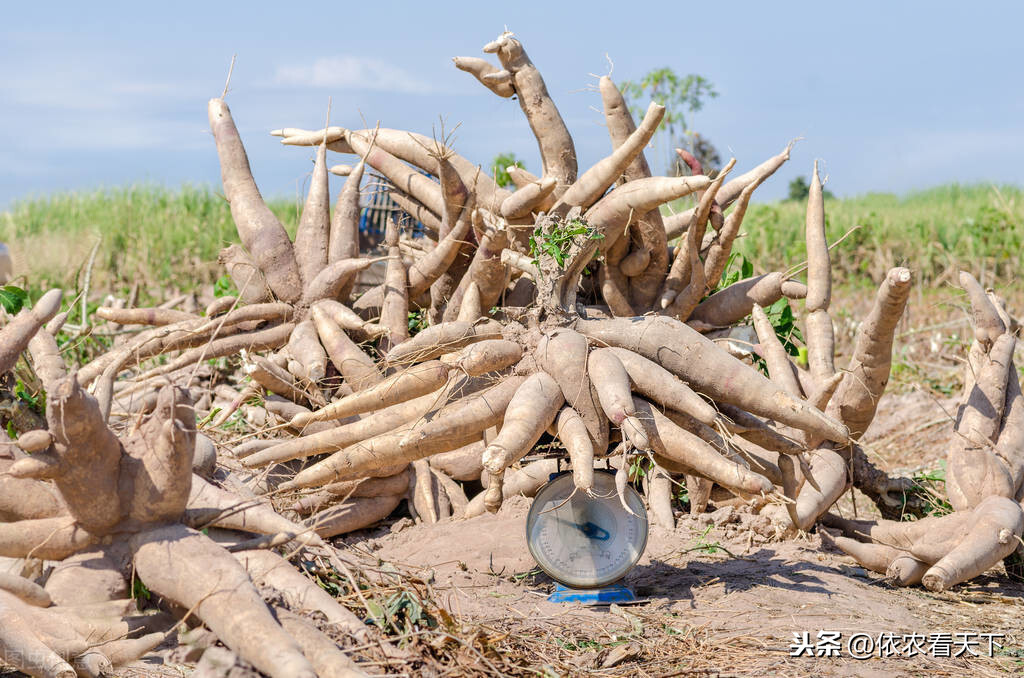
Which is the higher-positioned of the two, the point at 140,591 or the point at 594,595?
the point at 140,591

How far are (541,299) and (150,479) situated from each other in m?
1.61

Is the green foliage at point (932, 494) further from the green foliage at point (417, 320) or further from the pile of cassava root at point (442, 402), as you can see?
the green foliage at point (417, 320)

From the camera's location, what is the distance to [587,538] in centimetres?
342

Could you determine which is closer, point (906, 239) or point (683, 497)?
point (683, 497)

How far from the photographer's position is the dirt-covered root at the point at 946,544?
11.9 feet

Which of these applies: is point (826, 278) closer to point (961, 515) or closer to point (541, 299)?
point (961, 515)

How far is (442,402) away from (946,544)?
7.15 ft

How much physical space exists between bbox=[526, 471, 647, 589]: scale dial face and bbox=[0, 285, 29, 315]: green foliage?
9.30ft

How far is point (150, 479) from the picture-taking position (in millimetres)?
2602

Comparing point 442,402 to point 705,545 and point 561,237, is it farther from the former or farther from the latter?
point 705,545

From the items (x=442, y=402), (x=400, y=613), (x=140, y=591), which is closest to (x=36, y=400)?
(x=140, y=591)

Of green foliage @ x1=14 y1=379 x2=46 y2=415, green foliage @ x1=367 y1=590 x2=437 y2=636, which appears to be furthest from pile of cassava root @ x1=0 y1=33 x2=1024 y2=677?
green foliage @ x1=14 y1=379 x2=46 y2=415

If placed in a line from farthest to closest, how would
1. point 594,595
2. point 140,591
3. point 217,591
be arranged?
point 594,595, point 140,591, point 217,591

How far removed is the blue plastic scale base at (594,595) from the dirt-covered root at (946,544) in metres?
1.21
